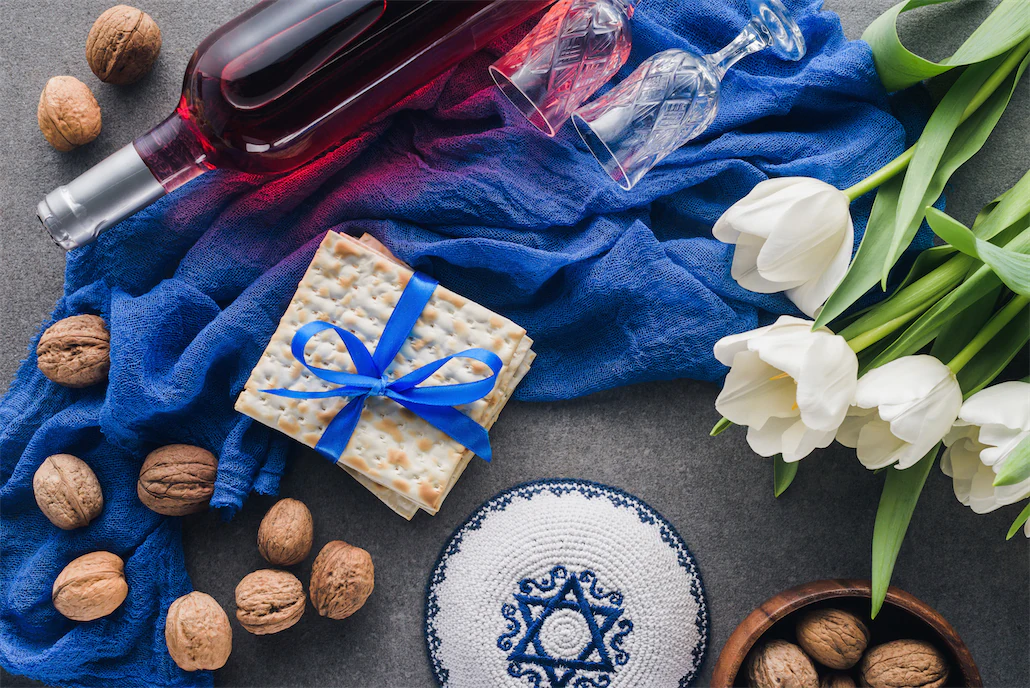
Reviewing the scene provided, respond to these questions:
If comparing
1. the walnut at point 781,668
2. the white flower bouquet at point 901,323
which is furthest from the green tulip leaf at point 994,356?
the walnut at point 781,668

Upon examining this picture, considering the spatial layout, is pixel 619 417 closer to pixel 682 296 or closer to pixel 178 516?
pixel 682 296

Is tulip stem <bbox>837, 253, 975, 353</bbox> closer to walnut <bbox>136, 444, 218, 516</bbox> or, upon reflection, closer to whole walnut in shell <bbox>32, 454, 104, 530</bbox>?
walnut <bbox>136, 444, 218, 516</bbox>

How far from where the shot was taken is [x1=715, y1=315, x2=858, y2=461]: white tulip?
2.04 ft

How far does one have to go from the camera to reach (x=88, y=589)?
811 millimetres

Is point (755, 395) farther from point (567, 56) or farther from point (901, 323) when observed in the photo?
point (567, 56)

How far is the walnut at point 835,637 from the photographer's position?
774 millimetres

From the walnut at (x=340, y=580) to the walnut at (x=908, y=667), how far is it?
56cm

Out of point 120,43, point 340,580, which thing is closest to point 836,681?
point 340,580

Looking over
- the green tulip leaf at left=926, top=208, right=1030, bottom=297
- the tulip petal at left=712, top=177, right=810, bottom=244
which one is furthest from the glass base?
the green tulip leaf at left=926, top=208, right=1030, bottom=297

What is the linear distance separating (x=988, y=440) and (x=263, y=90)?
75 cm

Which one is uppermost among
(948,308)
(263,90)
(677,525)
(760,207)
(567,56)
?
(263,90)

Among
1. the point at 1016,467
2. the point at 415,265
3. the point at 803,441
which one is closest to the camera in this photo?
the point at 1016,467

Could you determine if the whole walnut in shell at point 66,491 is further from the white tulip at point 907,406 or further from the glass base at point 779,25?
the glass base at point 779,25

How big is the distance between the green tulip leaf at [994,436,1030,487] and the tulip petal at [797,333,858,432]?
0.12 meters
